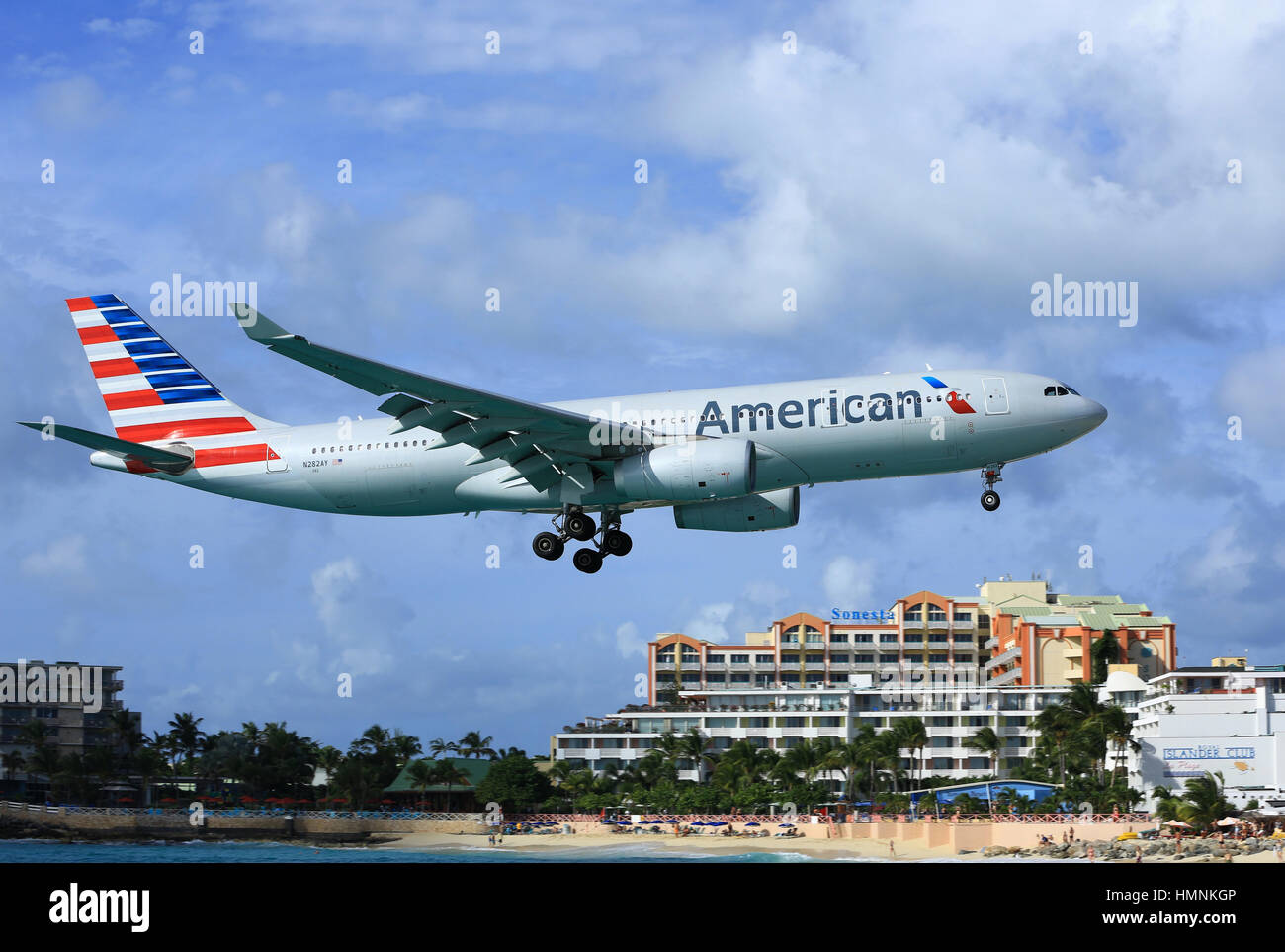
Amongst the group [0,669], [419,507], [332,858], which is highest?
[419,507]

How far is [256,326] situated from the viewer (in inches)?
1224

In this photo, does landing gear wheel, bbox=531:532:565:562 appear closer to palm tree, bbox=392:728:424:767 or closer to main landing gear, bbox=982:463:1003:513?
main landing gear, bbox=982:463:1003:513

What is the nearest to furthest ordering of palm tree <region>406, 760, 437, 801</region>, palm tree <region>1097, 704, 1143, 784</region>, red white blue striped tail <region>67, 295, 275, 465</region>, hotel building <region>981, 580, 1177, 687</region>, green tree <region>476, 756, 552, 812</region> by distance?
red white blue striped tail <region>67, 295, 275, 465</region> → palm tree <region>1097, 704, 1143, 784</region> → green tree <region>476, 756, 552, 812</region> → palm tree <region>406, 760, 437, 801</region> → hotel building <region>981, 580, 1177, 687</region>

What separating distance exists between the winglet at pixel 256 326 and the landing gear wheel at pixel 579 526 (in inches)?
448

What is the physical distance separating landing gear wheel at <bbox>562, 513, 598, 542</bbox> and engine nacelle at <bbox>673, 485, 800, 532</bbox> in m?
2.69

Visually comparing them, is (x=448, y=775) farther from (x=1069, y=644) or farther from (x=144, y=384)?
(x=144, y=384)

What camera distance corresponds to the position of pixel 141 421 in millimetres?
45688

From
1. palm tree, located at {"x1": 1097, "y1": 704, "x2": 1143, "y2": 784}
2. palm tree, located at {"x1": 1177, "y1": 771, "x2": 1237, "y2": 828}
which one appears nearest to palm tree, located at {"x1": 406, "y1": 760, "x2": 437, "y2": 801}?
palm tree, located at {"x1": 1097, "y1": 704, "x2": 1143, "y2": 784}

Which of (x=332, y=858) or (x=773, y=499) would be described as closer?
(x=773, y=499)

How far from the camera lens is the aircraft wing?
33.0 meters

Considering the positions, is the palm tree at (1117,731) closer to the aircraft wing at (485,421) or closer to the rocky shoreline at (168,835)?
the rocky shoreline at (168,835)
